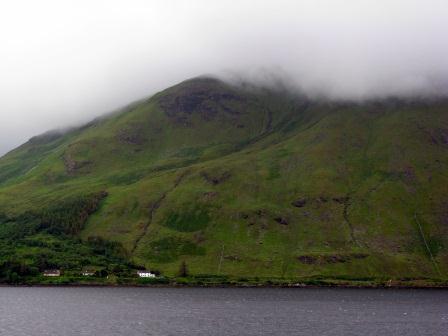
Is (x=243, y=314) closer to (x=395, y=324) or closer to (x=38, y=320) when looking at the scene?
(x=395, y=324)

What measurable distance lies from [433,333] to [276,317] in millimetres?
49295

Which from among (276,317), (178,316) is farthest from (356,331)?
(178,316)

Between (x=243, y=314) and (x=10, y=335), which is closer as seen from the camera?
(x=10, y=335)

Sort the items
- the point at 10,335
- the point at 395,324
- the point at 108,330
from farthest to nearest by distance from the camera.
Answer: the point at 395,324
the point at 108,330
the point at 10,335

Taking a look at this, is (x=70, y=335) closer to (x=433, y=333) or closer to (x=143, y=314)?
(x=143, y=314)

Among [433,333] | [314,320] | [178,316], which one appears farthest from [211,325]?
[433,333]

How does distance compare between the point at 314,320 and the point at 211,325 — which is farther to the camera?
Result: the point at 314,320

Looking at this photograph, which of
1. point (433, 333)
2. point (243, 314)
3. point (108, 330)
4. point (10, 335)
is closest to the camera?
point (10, 335)

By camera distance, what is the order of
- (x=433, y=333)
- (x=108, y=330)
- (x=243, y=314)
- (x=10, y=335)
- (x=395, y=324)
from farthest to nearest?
1. (x=243, y=314)
2. (x=395, y=324)
3. (x=433, y=333)
4. (x=108, y=330)
5. (x=10, y=335)

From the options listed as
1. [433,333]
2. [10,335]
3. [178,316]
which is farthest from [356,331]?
[10,335]

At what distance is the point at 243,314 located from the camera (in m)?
197

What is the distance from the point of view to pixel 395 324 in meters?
183

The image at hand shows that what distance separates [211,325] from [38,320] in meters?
49.7

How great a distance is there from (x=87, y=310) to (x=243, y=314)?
52486mm
